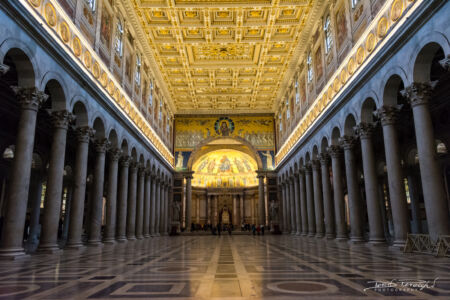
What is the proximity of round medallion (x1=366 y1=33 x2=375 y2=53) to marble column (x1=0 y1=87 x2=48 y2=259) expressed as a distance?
12778 millimetres

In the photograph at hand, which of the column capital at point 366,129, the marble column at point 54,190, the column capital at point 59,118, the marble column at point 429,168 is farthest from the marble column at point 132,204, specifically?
the marble column at point 429,168

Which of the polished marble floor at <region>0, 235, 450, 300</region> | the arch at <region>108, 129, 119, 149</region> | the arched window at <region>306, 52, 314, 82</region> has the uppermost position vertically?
the arched window at <region>306, 52, 314, 82</region>

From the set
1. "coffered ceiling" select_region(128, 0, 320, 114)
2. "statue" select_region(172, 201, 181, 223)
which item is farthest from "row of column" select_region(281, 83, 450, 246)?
"statue" select_region(172, 201, 181, 223)

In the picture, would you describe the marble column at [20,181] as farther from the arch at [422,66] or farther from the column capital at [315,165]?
the column capital at [315,165]

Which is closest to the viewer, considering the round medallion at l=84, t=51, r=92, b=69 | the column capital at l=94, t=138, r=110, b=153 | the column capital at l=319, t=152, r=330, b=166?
the round medallion at l=84, t=51, r=92, b=69

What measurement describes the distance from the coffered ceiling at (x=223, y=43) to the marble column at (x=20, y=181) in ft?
40.9

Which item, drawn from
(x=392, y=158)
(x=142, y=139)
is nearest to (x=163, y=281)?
(x=392, y=158)

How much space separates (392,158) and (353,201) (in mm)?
4369

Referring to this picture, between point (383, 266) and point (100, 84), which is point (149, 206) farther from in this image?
point (383, 266)

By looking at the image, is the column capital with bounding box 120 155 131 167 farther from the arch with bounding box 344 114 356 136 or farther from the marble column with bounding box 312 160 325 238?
the arch with bounding box 344 114 356 136

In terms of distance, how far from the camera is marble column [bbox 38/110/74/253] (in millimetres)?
12188

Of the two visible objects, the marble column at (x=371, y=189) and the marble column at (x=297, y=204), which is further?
the marble column at (x=297, y=204)

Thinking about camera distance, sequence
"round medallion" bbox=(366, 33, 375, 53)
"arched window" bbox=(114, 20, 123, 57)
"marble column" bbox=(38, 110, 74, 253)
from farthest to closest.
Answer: "arched window" bbox=(114, 20, 123, 57)
"round medallion" bbox=(366, 33, 375, 53)
"marble column" bbox=(38, 110, 74, 253)

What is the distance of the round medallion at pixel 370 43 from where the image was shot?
46.1 ft
